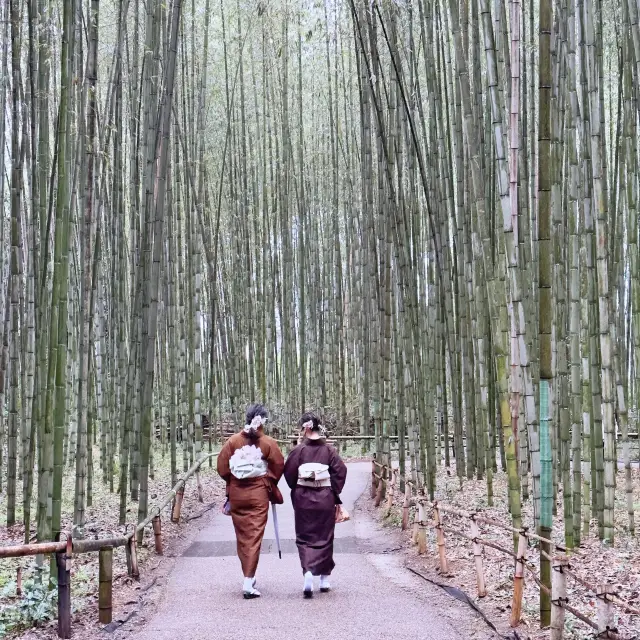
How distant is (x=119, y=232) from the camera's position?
7.05 meters

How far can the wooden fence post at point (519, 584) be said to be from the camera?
10.8 feet

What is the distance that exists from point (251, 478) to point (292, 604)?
677 millimetres

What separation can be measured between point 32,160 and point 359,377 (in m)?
9.32

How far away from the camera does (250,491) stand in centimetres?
427

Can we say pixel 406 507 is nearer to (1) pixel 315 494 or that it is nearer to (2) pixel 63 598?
(1) pixel 315 494

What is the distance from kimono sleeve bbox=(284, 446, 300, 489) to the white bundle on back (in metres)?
0.15

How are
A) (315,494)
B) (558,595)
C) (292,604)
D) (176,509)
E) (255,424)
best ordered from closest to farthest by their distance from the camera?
(558,595) < (292,604) < (255,424) < (315,494) < (176,509)

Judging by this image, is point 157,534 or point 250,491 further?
point 157,534

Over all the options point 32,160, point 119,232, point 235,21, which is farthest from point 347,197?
point 32,160

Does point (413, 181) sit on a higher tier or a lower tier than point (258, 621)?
higher

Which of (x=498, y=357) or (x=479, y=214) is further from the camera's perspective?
(x=479, y=214)

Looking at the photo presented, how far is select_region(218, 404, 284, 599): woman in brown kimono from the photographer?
13.8 feet

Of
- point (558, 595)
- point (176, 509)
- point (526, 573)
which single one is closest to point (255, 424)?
point (526, 573)

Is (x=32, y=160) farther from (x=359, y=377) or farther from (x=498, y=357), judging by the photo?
(x=359, y=377)
